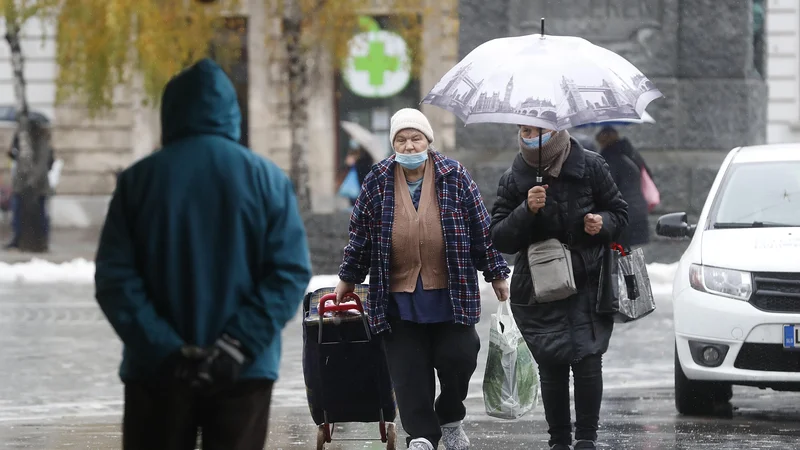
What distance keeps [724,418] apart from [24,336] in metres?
7.36

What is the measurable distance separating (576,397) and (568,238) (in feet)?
2.40

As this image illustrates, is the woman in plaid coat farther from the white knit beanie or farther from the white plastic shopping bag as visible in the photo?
the white plastic shopping bag

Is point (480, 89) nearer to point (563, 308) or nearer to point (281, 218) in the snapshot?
point (563, 308)

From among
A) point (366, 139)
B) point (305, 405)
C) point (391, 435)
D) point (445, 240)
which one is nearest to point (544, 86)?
point (445, 240)

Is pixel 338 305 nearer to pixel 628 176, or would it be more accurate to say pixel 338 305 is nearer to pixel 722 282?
pixel 722 282

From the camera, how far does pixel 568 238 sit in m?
7.22

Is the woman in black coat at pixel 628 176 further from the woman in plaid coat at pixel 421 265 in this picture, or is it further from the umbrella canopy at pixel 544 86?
the woman in plaid coat at pixel 421 265

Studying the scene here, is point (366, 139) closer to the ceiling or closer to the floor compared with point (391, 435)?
closer to the floor

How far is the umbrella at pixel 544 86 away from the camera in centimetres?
698

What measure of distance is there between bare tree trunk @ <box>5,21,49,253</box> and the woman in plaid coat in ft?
61.3

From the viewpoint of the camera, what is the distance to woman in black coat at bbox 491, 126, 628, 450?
7.16m

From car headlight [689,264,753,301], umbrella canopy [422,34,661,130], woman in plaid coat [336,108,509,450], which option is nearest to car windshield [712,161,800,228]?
car headlight [689,264,753,301]

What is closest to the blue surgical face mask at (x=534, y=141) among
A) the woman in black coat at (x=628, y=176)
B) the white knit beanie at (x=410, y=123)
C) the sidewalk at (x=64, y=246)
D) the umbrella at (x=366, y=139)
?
the white knit beanie at (x=410, y=123)

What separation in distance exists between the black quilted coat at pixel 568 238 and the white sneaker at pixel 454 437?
1.72 ft
